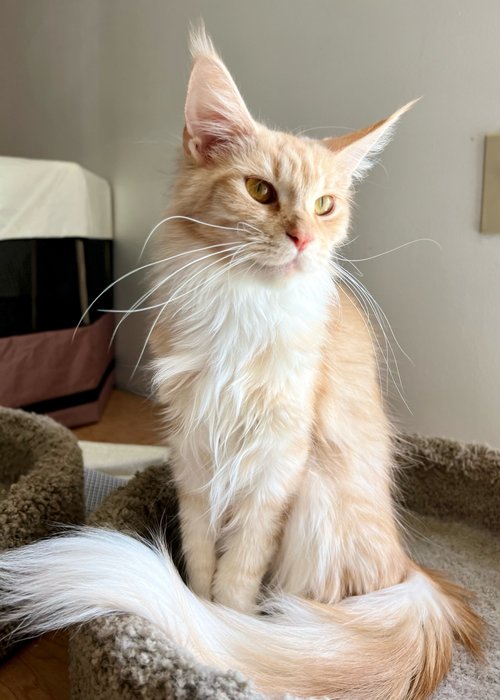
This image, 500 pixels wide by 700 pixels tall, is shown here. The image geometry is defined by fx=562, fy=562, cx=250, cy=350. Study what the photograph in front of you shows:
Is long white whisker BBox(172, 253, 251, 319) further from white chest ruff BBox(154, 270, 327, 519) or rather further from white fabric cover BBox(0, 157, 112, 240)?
white fabric cover BBox(0, 157, 112, 240)

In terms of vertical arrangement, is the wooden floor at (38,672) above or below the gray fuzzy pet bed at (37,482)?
below

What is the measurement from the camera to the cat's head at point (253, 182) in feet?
2.70

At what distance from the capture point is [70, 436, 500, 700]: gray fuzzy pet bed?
0.63 meters

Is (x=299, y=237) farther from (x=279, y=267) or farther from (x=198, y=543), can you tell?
(x=198, y=543)

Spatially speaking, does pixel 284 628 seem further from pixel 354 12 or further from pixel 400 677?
pixel 354 12

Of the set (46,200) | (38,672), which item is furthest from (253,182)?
(46,200)

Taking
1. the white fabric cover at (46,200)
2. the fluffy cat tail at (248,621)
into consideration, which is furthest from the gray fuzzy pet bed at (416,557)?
the white fabric cover at (46,200)

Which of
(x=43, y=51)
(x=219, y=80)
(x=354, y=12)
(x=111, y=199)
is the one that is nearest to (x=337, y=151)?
(x=219, y=80)

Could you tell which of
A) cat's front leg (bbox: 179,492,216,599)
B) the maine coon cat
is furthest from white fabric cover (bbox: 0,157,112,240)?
cat's front leg (bbox: 179,492,216,599)

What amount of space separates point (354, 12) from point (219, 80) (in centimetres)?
72

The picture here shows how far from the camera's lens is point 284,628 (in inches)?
32.7

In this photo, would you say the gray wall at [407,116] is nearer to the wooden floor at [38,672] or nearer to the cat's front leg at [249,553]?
the cat's front leg at [249,553]

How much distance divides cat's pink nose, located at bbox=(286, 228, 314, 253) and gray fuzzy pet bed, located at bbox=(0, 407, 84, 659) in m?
0.60

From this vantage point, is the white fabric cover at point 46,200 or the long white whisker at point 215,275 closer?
the long white whisker at point 215,275
